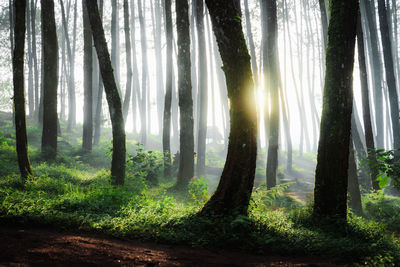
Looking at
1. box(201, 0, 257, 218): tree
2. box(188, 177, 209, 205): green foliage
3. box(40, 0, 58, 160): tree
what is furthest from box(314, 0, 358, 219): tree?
box(40, 0, 58, 160): tree

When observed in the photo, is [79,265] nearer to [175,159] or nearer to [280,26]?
[175,159]

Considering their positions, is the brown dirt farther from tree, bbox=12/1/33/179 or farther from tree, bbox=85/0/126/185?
Answer: tree, bbox=85/0/126/185

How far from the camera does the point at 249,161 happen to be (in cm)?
421

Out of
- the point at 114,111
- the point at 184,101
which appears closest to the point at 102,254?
the point at 114,111

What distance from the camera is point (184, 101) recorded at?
9.30 m

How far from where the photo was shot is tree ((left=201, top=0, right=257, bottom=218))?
418cm

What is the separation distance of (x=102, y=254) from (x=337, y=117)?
447 cm

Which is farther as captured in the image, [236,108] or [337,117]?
[337,117]

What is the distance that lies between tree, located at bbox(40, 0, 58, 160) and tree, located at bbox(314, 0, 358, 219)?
33.6 feet

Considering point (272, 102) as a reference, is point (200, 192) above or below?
below

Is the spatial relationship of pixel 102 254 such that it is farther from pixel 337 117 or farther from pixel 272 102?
pixel 272 102

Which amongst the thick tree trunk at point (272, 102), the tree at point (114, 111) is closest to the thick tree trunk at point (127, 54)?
the tree at point (114, 111)

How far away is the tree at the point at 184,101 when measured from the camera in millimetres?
9258

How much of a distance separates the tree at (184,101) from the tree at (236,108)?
5.02 m
